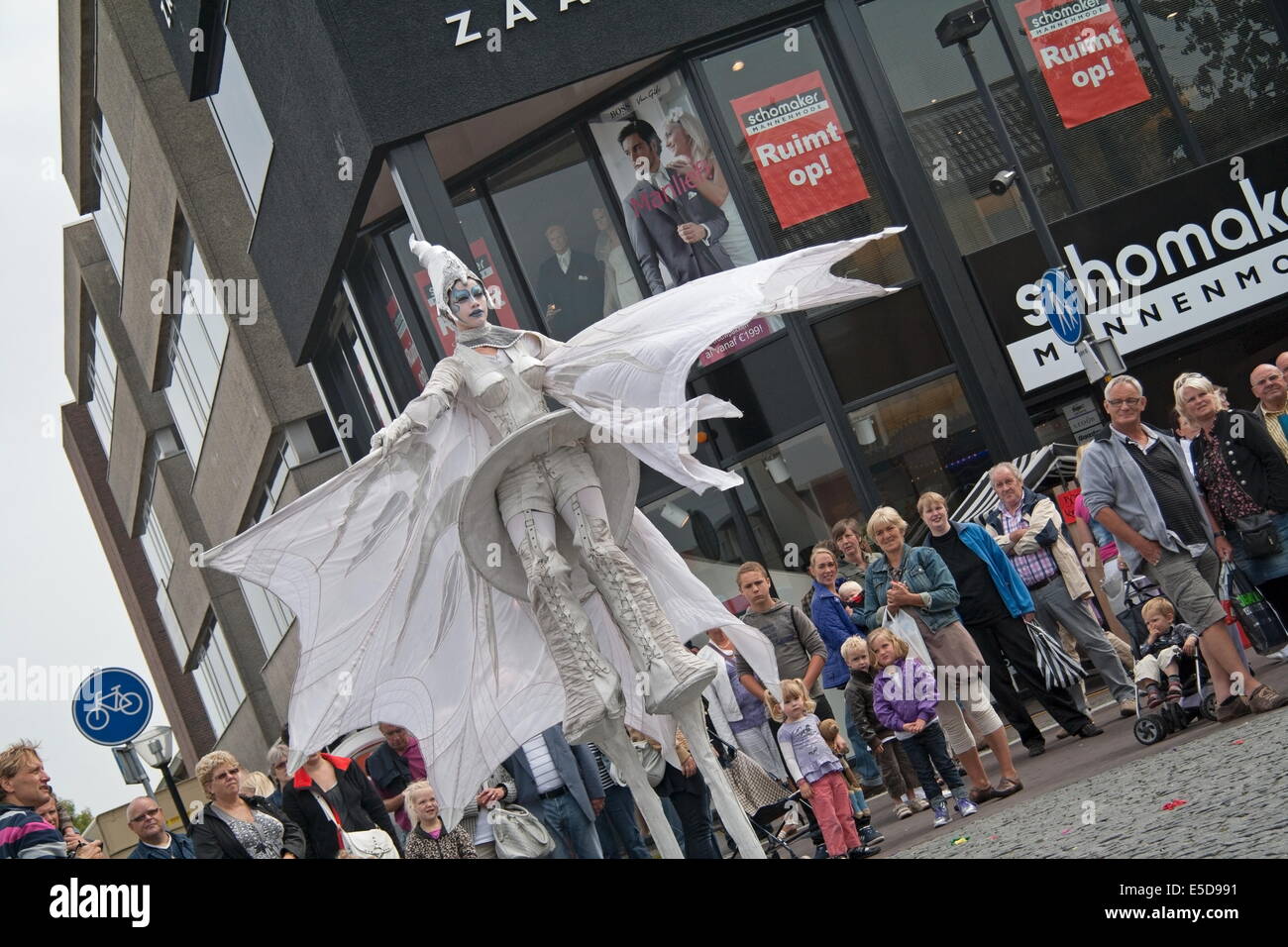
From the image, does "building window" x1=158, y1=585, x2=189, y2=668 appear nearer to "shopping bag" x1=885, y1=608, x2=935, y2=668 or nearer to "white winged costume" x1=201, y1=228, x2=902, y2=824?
"shopping bag" x1=885, y1=608, x2=935, y2=668

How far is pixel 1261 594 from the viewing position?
812 centimetres

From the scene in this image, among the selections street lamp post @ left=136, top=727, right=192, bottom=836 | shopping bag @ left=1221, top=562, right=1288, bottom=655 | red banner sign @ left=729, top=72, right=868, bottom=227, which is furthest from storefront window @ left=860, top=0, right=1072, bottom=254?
street lamp post @ left=136, top=727, right=192, bottom=836

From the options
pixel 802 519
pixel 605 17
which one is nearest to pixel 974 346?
pixel 802 519

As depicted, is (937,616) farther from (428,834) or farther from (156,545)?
(156,545)

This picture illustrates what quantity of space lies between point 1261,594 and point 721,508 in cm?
861

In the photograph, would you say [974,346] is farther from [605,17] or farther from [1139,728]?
[1139,728]

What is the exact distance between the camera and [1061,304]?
50.3 ft

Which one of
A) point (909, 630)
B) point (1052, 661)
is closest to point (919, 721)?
point (909, 630)

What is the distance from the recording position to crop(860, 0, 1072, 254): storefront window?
16422 millimetres

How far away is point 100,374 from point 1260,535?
44.0m

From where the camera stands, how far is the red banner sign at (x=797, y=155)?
16.3 metres

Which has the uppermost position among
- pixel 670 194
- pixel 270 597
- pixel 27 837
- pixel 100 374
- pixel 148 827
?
pixel 100 374

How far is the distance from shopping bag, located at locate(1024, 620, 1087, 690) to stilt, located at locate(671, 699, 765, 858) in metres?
3.77

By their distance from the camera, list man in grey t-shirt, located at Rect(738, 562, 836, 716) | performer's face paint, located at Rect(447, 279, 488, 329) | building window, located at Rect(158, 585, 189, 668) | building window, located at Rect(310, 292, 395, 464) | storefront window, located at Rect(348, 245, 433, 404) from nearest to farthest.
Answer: performer's face paint, located at Rect(447, 279, 488, 329), man in grey t-shirt, located at Rect(738, 562, 836, 716), storefront window, located at Rect(348, 245, 433, 404), building window, located at Rect(310, 292, 395, 464), building window, located at Rect(158, 585, 189, 668)
